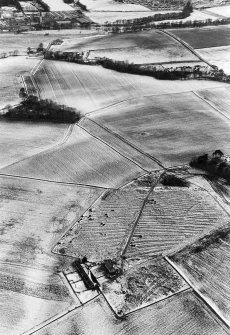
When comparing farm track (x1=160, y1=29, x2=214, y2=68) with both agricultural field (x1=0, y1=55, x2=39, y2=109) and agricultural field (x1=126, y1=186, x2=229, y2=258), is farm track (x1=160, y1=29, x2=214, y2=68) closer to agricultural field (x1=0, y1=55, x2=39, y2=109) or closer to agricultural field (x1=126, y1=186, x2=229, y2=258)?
agricultural field (x1=0, y1=55, x2=39, y2=109)

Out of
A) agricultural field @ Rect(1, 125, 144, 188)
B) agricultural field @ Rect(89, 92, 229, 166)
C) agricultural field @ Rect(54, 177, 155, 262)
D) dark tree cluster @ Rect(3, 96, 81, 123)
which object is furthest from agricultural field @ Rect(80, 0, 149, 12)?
agricultural field @ Rect(54, 177, 155, 262)

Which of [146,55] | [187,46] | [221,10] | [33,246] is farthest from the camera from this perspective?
[221,10]

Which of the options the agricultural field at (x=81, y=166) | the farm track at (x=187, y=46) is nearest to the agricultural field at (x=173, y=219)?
the agricultural field at (x=81, y=166)

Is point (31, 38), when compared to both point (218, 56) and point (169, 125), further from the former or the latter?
point (169, 125)

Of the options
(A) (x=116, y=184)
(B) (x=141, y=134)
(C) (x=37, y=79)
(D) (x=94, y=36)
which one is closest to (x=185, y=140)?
(B) (x=141, y=134)

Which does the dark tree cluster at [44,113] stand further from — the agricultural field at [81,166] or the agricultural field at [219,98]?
the agricultural field at [219,98]

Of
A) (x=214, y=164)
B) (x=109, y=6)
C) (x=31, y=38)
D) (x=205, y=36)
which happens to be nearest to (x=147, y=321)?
(x=214, y=164)
